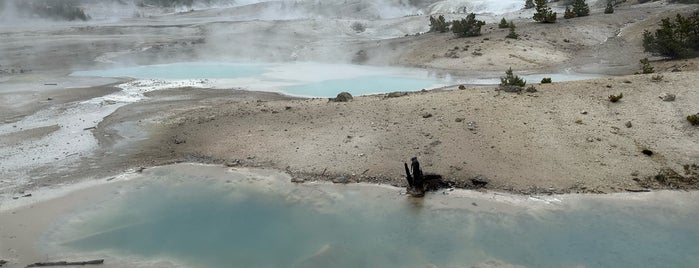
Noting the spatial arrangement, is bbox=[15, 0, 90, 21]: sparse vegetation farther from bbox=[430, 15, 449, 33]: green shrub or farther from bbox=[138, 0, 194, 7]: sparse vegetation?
bbox=[430, 15, 449, 33]: green shrub

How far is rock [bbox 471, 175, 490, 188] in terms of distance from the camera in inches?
366

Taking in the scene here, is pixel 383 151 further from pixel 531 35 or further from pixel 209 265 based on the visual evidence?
pixel 531 35

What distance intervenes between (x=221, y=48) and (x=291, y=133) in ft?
59.4

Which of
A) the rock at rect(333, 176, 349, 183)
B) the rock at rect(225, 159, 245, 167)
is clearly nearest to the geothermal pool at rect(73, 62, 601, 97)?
the rock at rect(225, 159, 245, 167)

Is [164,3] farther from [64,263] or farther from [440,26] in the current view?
[64,263]

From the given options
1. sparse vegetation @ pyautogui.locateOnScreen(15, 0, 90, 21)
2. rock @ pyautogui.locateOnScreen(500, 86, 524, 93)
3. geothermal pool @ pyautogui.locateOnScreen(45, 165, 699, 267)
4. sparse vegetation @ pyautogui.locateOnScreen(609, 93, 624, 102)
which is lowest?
geothermal pool @ pyautogui.locateOnScreen(45, 165, 699, 267)

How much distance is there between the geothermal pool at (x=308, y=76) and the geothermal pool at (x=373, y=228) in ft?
24.6

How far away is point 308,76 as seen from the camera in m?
20.1

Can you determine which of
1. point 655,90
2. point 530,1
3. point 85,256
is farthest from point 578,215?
point 530,1

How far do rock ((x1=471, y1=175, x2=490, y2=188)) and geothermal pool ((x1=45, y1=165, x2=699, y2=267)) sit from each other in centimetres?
34

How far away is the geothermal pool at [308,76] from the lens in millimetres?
17156

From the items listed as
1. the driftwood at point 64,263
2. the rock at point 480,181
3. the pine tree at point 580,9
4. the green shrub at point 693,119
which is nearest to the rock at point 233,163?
the driftwood at point 64,263

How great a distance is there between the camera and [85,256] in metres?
7.42

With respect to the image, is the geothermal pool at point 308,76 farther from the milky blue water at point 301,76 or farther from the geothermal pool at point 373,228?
the geothermal pool at point 373,228
